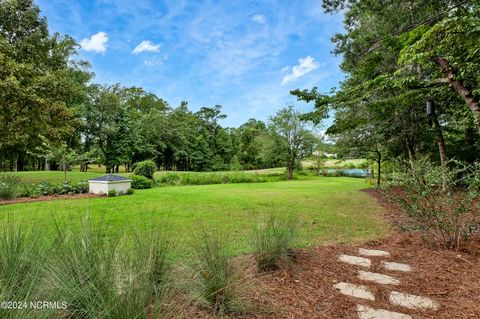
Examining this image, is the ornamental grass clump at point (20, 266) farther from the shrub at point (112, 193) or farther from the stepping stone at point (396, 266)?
the shrub at point (112, 193)

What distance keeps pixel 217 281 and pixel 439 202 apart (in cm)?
299

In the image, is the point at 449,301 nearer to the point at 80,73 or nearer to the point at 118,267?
the point at 118,267

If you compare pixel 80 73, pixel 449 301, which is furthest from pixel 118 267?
pixel 80 73

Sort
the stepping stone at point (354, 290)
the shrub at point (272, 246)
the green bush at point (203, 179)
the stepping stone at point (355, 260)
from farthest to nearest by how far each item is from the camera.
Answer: the green bush at point (203, 179), the stepping stone at point (355, 260), the shrub at point (272, 246), the stepping stone at point (354, 290)

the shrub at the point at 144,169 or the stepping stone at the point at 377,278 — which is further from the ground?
the shrub at the point at 144,169

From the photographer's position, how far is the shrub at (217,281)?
5.78 ft

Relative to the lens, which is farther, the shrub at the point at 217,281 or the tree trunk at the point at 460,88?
the tree trunk at the point at 460,88

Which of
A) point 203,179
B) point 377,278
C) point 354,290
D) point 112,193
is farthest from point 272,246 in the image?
point 203,179

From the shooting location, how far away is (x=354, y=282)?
7.67 feet

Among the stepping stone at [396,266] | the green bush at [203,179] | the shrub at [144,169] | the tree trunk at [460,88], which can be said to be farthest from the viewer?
the green bush at [203,179]

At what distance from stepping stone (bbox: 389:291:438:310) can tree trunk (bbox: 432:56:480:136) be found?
324 cm

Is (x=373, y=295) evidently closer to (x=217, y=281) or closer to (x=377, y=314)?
(x=377, y=314)

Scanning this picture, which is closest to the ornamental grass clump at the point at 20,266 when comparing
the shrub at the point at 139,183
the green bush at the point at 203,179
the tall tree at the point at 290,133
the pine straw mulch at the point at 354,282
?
the pine straw mulch at the point at 354,282

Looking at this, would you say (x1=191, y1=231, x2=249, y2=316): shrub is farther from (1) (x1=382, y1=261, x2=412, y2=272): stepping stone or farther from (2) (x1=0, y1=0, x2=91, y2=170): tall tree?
(2) (x1=0, y1=0, x2=91, y2=170): tall tree
